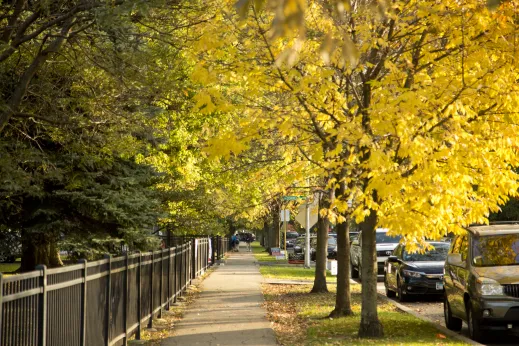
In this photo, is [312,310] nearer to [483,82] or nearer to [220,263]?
[483,82]

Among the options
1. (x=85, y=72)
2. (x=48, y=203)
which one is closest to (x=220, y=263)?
(x=48, y=203)

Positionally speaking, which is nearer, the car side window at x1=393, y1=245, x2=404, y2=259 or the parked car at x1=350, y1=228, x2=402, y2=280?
the car side window at x1=393, y1=245, x2=404, y2=259

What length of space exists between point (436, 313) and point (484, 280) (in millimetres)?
6019

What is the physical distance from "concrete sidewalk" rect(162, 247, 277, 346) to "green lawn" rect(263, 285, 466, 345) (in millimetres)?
351

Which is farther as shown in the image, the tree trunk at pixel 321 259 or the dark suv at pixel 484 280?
the tree trunk at pixel 321 259

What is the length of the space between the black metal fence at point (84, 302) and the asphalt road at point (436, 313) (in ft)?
18.8

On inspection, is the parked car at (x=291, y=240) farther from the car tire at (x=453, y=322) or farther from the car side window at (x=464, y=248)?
the car side window at (x=464, y=248)

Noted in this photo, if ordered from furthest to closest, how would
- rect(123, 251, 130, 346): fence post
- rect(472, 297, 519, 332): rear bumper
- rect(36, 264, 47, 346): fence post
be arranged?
rect(472, 297, 519, 332): rear bumper → rect(123, 251, 130, 346): fence post → rect(36, 264, 47, 346): fence post

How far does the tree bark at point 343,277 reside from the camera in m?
16.9

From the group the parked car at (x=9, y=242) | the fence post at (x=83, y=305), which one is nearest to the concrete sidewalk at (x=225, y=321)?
the fence post at (x=83, y=305)

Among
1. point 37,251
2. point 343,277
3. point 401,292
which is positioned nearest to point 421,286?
point 401,292

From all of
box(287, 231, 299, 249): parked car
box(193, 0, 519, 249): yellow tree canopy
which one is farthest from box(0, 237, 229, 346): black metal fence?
box(287, 231, 299, 249): parked car

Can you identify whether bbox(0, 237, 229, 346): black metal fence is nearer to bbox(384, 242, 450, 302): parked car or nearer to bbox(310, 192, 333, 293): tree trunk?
bbox(384, 242, 450, 302): parked car

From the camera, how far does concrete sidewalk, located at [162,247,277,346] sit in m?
13.5
